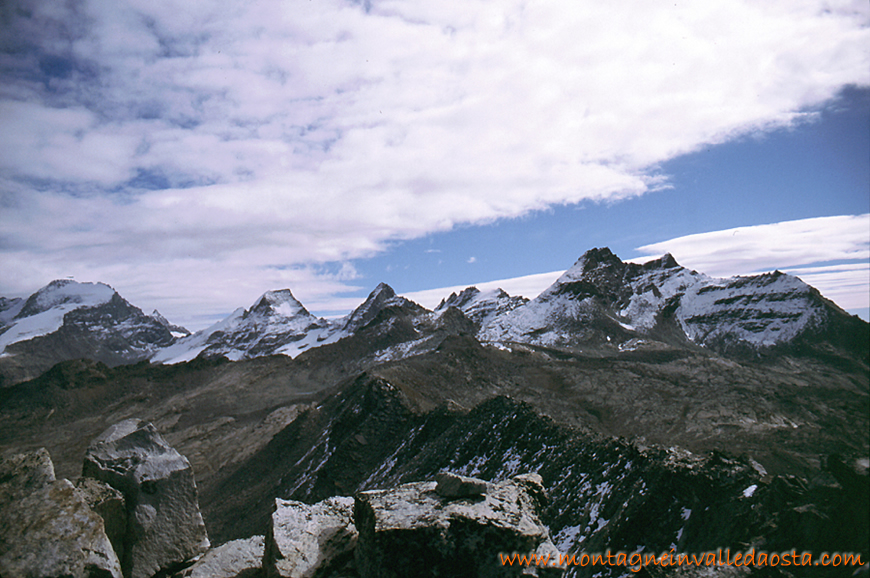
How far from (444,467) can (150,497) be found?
14.8m

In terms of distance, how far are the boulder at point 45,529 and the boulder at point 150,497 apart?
1.96 m

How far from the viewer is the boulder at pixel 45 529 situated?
176 inches

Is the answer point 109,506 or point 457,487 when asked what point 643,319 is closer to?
point 457,487

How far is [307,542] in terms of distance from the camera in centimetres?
596

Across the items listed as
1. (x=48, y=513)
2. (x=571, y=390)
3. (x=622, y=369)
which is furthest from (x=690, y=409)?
(x=48, y=513)

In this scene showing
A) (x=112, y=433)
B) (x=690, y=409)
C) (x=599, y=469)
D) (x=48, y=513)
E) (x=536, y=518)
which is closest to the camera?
(x=48, y=513)

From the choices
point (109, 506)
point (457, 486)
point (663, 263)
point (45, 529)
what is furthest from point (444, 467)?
point (663, 263)

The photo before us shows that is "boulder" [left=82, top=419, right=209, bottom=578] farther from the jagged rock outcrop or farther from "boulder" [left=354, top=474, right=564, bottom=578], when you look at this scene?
the jagged rock outcrop

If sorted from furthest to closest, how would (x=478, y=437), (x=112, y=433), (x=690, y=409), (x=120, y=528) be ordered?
(x=690, y=409) < (x=478, y=437) < (x=112, y=433) < (x=120, y=528)

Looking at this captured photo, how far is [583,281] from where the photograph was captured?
511ft

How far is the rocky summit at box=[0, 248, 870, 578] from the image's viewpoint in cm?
537

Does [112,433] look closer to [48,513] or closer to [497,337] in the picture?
[48,513]

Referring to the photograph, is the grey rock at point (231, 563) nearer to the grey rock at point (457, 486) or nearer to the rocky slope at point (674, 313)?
the grey rock at point (457, 486)

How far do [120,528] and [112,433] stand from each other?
2.42 meters
